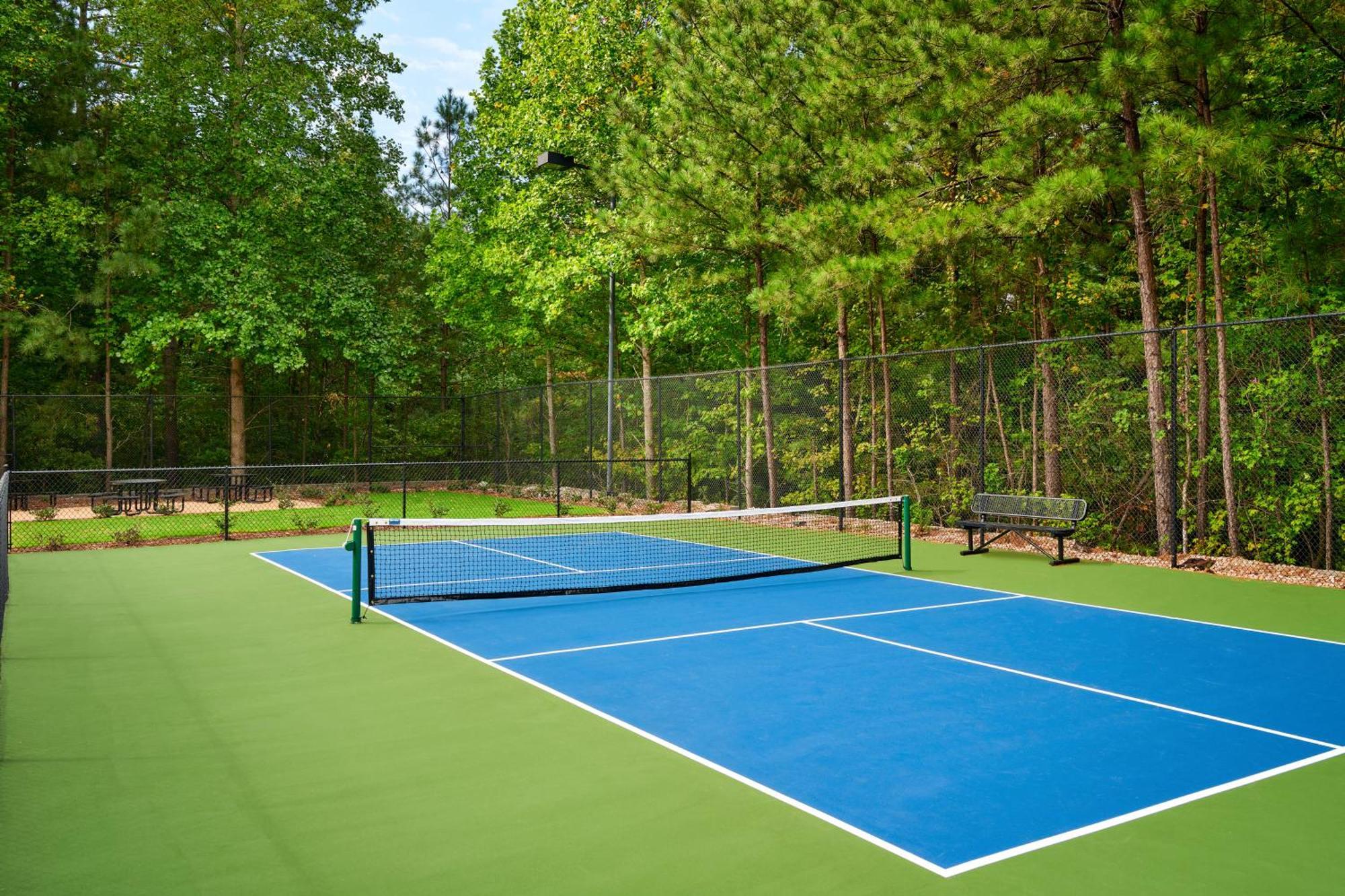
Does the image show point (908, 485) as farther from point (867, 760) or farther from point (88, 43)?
point (88, 43)

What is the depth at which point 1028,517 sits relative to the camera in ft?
46.5

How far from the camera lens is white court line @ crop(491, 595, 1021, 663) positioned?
26.7 feet

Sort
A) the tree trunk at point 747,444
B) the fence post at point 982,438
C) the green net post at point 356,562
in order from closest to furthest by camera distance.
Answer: the green net post at point 356,562
the fence post at point 982,438
the tree trunk at point 747,444

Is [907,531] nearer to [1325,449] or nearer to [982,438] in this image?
[982,438]

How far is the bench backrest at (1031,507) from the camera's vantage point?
1277 cm

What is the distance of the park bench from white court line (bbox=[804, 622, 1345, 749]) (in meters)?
5.24

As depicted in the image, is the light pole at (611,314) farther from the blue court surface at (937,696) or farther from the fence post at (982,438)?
the blue court surface at (937,696)

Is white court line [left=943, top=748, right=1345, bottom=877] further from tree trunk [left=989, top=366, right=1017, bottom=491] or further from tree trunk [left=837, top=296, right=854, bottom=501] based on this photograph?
tree trunk [left=837, top=296, right=854, bottom=501]

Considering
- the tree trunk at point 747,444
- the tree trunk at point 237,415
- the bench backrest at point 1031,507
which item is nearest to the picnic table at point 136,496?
the tree trunk at point 237,415

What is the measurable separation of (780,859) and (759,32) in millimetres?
17260

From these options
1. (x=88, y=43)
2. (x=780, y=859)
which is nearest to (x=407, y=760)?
(x=780, y=859)

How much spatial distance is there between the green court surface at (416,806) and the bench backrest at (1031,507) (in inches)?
305

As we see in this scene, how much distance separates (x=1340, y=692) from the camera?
22.5 feet

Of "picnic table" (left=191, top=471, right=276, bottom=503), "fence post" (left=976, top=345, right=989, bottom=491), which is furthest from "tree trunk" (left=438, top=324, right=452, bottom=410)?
"fence post" (left=976, top=345, right=989, bottom=491)
